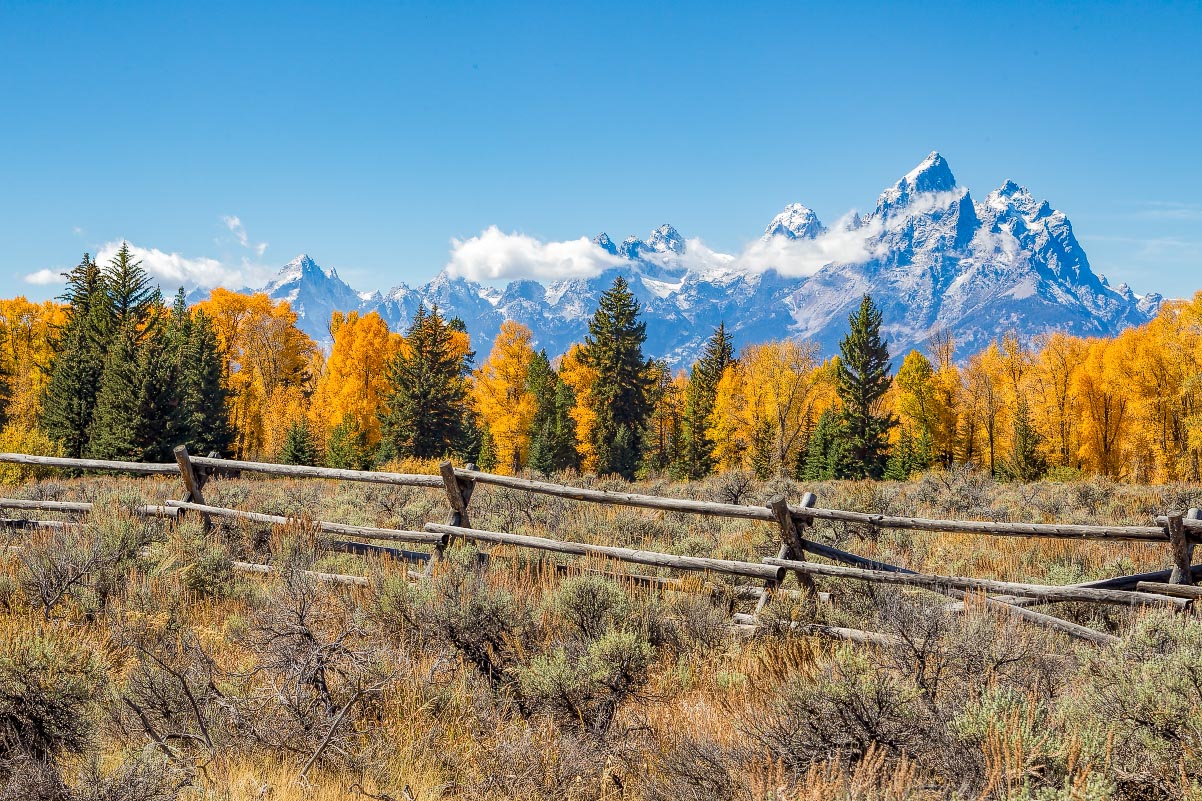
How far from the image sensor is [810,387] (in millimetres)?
44938

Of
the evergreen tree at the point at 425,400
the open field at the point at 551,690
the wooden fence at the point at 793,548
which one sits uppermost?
the evergreen tree at the point at 425,400

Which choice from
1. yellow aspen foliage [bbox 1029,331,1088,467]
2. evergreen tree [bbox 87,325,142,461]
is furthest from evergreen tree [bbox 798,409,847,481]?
evergreen tree [bbox 87,325,142,461]

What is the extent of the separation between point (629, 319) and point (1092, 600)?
37.0 metres

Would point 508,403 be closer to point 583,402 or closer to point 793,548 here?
point 583,402

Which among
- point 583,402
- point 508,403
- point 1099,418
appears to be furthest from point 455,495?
point 1099,418

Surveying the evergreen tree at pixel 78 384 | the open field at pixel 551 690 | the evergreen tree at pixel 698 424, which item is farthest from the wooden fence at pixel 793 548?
the evergreen tree at pixel 698 424

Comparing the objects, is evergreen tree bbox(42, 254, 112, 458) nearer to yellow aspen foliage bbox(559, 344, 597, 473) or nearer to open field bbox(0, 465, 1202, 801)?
yellow aspen foliage bbox(559, 344, 597, 473)

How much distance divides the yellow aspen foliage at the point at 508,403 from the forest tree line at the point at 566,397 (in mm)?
106

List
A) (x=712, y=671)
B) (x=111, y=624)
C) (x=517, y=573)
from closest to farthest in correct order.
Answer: (x=712, y=671) < (x=111, y=624) < (x=517, y=573)

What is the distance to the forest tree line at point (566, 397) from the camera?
3070cm

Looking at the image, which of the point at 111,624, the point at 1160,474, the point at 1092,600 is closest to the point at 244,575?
the point at 111,624

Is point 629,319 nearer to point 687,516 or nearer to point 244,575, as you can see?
point 687,516

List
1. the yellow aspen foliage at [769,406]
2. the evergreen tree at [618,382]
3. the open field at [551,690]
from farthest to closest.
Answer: the yellow aspen foliage at [769,406] < the evergreen tree at [618,382] < the open field at [551,690]

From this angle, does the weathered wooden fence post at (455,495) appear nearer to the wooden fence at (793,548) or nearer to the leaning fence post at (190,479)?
the wooden fence at (793,548)
